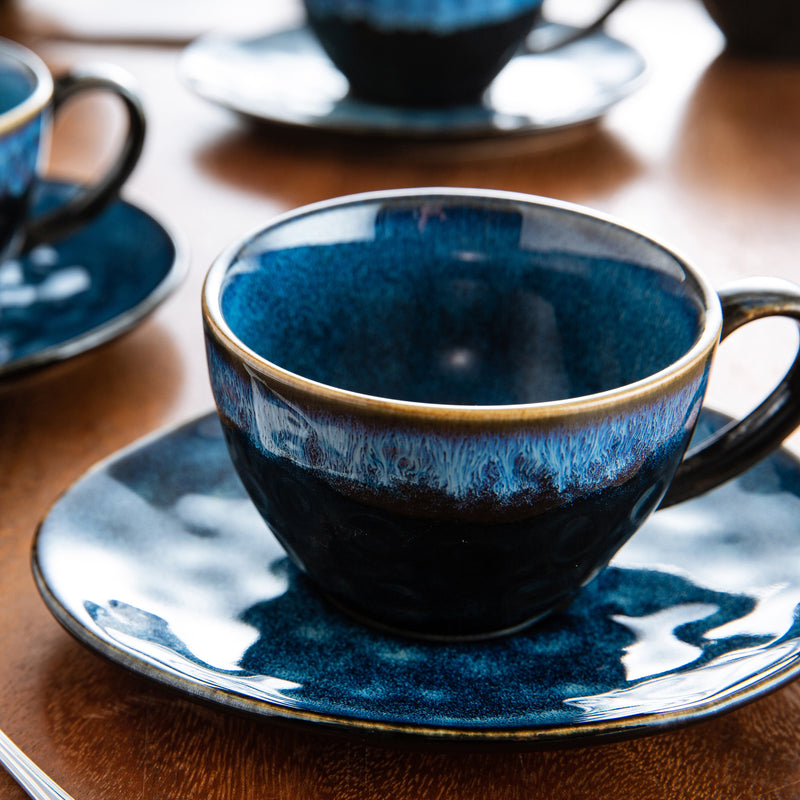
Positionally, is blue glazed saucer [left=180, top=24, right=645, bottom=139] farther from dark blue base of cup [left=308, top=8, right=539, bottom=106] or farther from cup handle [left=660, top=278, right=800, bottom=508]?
cup handle [left=660, top=278, right=800, bottom=508]

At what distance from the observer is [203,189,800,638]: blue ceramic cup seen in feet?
0.99

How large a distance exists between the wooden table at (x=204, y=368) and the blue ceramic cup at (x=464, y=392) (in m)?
0.05

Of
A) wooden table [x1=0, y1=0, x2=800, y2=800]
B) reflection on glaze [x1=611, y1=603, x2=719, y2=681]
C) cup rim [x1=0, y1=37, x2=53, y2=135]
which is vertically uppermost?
cup rim [x1=0, y1=37, x2=53, y2=135]

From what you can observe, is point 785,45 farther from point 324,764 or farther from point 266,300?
point 324,764

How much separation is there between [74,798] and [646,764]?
0.54ft

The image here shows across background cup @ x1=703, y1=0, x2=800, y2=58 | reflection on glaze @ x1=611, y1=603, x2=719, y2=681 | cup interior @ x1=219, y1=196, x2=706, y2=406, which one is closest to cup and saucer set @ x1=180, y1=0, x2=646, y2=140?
background cup @ x1=703, y1=0, x2=800, y2=58

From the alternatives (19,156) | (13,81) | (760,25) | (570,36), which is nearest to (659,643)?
(19,156)

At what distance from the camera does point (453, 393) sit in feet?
1.51

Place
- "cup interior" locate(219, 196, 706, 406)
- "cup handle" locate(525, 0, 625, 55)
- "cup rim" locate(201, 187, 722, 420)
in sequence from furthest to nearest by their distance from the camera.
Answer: "cup handle" locate(525, 0, 625, 55)
"cup interior" locate(219, 196, 706, 406)
"cup rim" locate(201, 187, 722, 420)

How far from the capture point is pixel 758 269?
2.13 ft

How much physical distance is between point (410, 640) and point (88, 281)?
1.16 ft

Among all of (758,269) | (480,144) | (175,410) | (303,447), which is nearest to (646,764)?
(303,447)

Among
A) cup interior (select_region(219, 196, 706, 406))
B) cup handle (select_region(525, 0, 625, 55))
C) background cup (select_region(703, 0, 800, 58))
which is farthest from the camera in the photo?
background cup (select_region(703, 0, 800, 58))

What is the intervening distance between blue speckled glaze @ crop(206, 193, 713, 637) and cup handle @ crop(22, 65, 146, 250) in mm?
249
